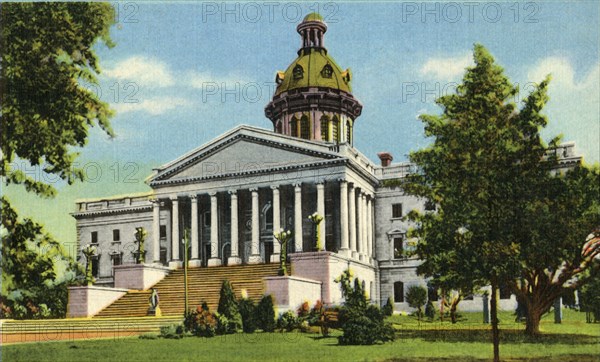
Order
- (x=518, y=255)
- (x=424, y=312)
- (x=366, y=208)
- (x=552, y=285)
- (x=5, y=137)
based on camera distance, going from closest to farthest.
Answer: (x=5, y=137) < (x=518, y=255) < (x=552, y=285) < (x=424, y=312) < (x=366, y=208)

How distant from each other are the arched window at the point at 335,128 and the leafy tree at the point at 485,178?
31.4 metres

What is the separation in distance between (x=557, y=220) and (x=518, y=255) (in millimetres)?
2686

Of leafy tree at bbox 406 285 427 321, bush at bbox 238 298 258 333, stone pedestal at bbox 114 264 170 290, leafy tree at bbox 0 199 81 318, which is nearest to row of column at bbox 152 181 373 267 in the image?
leafy tree at bbox 406 285 427 321

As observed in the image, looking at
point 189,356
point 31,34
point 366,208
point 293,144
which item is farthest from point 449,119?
point 366,208

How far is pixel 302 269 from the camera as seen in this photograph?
44.4 metres

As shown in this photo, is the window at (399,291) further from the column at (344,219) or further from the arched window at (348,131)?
the arched window at (348,131)

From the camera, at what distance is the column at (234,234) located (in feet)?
186

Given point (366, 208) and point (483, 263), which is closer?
point (483, 263)

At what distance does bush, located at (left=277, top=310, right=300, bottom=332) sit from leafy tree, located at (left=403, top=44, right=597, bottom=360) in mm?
7051

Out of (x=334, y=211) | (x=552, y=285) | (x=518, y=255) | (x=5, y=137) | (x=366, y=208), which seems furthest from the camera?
(x=366, y=208)

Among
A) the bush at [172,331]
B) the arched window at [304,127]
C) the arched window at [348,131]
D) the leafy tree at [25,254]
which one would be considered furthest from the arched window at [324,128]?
the leafy tree at [25,254]

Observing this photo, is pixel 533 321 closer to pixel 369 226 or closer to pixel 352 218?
pixel 352 218

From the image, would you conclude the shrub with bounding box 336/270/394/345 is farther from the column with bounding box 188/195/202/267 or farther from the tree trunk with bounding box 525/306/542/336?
the column with bounding box 188/195/202/267

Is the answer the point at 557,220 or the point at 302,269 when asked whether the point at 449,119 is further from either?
the point at 302,269
